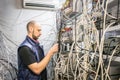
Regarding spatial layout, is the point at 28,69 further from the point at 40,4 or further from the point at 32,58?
the point at 40,4

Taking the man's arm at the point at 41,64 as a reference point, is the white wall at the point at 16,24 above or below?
above

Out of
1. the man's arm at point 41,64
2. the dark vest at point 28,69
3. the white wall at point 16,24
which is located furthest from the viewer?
the white wall at point 16,24

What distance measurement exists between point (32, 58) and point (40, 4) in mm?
1793

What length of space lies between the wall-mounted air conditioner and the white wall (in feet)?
0.38

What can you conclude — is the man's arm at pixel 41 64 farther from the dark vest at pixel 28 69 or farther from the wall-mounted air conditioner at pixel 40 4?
the wall-mounted air conditioner at pixel 40 4

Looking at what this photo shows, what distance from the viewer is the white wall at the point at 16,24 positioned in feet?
10.5

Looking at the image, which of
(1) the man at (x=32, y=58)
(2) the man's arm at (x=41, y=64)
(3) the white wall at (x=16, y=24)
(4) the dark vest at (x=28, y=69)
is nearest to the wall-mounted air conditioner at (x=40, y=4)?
(3) the white wall at (x=16, y=24)

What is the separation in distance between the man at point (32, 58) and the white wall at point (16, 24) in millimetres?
1372

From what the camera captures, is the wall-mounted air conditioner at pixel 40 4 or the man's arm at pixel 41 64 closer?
the man's arm at pixel 41 64

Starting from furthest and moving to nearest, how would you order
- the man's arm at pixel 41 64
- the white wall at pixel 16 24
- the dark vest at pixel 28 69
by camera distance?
the white wall at pixel 16 24, the dark vest at pixel 28 69, the man's arm at pixel 41 64

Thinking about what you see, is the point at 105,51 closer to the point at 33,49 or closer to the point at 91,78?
the point at 91,78

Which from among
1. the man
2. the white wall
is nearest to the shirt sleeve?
the man

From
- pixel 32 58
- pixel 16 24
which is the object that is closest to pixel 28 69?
pixel 32 58

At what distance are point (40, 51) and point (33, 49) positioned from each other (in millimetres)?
133
